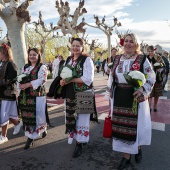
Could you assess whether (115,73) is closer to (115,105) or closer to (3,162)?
(115,105)

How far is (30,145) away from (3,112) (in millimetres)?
861

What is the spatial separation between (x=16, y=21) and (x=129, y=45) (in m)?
4.13

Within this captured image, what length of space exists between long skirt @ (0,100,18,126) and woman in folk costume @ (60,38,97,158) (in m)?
1.37

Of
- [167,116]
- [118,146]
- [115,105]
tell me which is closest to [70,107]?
[115,105]

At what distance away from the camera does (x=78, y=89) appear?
338 cm

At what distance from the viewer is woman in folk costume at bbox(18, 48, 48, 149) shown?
12.1 feet

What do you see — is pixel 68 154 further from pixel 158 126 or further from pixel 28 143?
pixel 158 126

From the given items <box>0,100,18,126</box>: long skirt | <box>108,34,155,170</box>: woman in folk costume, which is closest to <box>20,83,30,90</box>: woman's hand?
<box>0,100,18,126</box>: long skirt

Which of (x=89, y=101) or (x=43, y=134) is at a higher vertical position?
(x=89, y=101)

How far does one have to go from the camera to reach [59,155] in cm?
354

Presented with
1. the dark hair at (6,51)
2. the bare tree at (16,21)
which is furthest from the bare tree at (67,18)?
the dark hair at (6,51)

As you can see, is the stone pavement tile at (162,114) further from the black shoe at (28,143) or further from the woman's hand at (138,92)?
the black shoe at (28,143)

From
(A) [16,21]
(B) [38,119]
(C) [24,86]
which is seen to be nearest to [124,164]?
(B) [38,119]

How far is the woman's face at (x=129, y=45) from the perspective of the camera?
296cm
